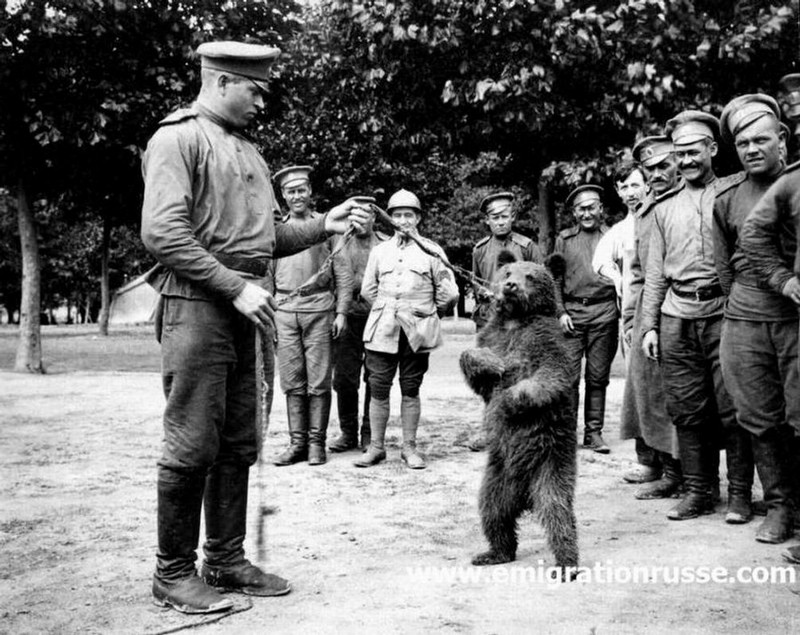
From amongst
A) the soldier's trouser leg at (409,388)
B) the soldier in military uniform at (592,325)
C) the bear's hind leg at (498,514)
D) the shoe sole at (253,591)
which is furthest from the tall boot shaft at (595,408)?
the shoe sole at (253,591)

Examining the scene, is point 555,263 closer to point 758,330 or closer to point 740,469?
point 758,330

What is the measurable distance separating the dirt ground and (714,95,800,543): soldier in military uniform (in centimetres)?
51

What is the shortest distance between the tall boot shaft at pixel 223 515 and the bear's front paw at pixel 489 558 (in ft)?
4.16

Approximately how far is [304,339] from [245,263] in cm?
370

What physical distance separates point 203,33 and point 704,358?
10583 millimetres

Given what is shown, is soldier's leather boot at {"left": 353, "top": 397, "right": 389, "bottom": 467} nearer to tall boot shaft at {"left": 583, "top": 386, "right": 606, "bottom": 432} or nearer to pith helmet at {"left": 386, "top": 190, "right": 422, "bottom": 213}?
pith helmet at {"left": 386, "top": 190, "right": 422, "bottom": 213}

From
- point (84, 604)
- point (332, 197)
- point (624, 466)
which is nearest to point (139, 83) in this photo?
point (332, 197)

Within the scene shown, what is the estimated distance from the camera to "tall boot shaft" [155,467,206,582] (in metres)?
3.87

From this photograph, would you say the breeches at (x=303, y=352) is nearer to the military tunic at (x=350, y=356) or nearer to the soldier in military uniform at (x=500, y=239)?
the military tunic at (x=350, y=356)

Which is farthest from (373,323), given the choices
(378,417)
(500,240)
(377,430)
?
(500,240)

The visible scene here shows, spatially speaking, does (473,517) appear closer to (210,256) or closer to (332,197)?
(210,256)

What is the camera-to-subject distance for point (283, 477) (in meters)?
6.92

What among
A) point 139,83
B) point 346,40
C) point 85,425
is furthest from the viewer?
point 139,83

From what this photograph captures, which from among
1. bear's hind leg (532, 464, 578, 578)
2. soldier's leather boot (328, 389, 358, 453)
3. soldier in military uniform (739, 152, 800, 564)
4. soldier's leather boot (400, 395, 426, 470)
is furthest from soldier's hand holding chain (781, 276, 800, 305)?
soldier's leather boot (328, 389, 358, 453)
